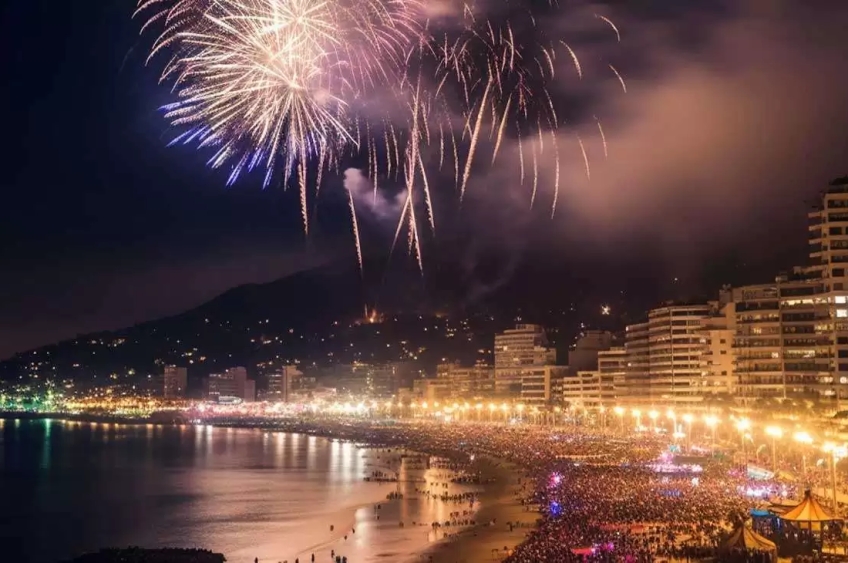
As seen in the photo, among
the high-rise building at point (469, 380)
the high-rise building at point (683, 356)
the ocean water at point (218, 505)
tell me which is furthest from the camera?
the high-rise building at point (469, 380)

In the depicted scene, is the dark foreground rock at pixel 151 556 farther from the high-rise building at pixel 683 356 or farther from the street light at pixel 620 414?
the street light at pixel 620 414

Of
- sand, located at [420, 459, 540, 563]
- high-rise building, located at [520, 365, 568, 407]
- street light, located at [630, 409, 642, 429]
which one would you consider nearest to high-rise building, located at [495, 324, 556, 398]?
high-rise building, located at [520, 365, 568, 407]

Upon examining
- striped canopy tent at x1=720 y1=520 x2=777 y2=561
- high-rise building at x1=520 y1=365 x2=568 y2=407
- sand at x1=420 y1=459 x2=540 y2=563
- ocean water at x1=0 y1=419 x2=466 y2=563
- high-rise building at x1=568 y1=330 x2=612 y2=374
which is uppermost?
high-rise building at x1=568 y1=330 x2=612 y2=374

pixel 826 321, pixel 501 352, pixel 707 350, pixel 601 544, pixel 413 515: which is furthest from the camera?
pixel 501 352

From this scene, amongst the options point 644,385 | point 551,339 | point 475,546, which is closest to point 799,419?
point 475,546

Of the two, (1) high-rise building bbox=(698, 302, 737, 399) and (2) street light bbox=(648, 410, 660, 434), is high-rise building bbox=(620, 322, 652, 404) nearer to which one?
(2) street light bbox=(648, 410, 660, 434)

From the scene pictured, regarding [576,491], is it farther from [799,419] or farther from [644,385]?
[644,385]

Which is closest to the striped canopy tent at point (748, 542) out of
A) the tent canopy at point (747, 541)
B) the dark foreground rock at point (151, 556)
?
the tent canopy at point (747, 541)
